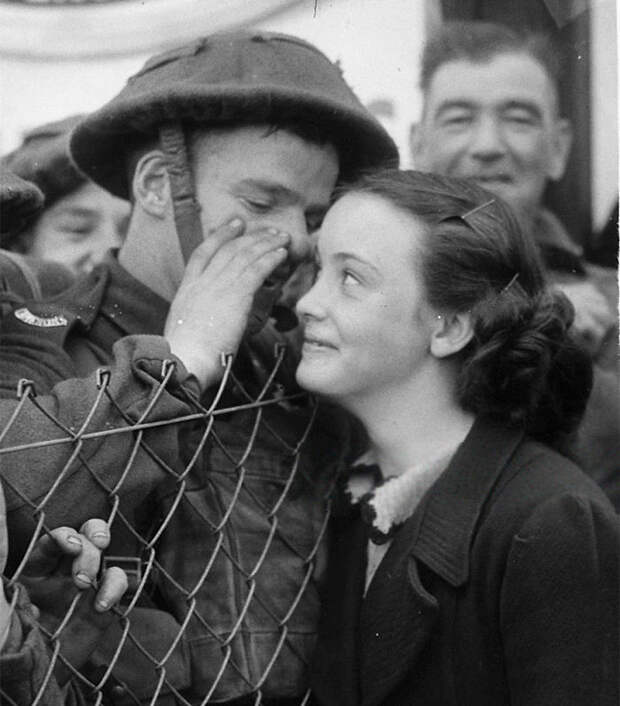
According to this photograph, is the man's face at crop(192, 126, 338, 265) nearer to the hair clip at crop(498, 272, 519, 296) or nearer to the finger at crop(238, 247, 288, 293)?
the finger at crop(238, 247, 288, 293)

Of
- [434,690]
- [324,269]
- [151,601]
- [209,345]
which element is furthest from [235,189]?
[434,690]

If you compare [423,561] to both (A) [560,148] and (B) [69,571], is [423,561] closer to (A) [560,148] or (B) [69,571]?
(B) [69,571]

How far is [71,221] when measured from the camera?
331 cm

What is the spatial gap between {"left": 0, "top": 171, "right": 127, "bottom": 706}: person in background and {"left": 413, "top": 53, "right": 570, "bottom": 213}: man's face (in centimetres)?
190

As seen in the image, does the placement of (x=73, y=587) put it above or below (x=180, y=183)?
below

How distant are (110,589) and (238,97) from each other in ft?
3.43

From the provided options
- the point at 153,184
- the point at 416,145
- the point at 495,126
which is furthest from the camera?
the point at 416,145

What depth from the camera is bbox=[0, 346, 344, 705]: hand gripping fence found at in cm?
168

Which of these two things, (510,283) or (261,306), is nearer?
(510,283)

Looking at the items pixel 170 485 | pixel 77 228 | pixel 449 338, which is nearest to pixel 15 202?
pixel 170 485

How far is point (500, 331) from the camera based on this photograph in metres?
2.14

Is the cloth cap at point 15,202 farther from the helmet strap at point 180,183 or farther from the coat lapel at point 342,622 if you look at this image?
the coat lapel at point 342,622

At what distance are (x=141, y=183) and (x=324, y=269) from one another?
19.2 inches

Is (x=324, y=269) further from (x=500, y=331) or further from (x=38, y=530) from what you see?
(x=38, y=530)
